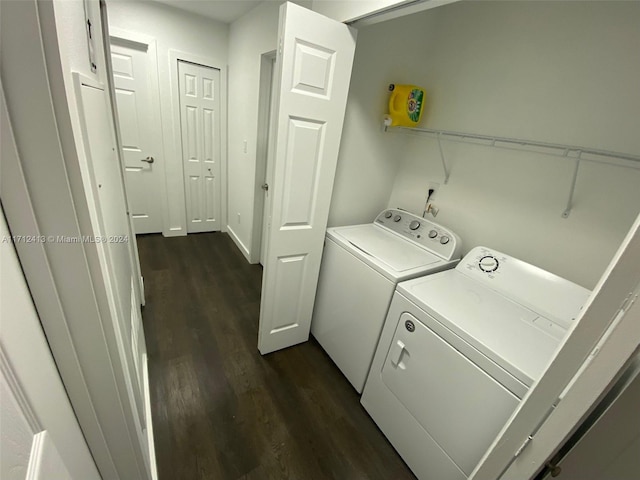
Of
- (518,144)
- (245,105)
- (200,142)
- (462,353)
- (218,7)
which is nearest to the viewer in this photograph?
(462,353)

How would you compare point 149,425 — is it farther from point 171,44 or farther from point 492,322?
point 171,44

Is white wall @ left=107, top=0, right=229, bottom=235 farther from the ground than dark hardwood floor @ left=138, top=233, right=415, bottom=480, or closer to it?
farther from the ground

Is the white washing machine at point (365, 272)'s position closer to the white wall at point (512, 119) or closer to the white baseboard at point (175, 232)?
the white wall at point (512, 119)

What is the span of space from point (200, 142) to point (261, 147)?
43.0 inches

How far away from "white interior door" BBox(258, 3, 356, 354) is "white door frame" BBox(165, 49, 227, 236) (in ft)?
7.21

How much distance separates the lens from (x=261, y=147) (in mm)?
2559

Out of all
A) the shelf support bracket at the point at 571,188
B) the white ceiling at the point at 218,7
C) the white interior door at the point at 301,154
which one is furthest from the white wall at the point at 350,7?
the white ceiling at the point at 218,7

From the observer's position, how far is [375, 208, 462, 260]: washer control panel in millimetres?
1615

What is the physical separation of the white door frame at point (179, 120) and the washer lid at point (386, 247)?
2245 mm

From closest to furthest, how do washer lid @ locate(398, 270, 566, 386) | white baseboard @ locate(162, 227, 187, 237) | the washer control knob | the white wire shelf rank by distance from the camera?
washer lid @ locate(398, 270, 566, 386) → the white wire shelf → the washer control knob → white baseboard @ locate(162, 227, 187, 237)

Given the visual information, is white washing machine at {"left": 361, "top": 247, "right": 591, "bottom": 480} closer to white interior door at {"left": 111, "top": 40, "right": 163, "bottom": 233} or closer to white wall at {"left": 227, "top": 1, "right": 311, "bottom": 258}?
white wall at {"left": 227, "top": 1, "right": 311, "bottom": 258}

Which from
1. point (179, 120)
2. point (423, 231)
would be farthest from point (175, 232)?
point (423, 231)

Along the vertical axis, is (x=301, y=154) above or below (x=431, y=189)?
above

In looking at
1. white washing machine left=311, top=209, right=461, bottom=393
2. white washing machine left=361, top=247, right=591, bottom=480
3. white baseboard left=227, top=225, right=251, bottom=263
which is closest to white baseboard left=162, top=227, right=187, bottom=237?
white baseboard left=227, top=225, right=251, bottom=263
